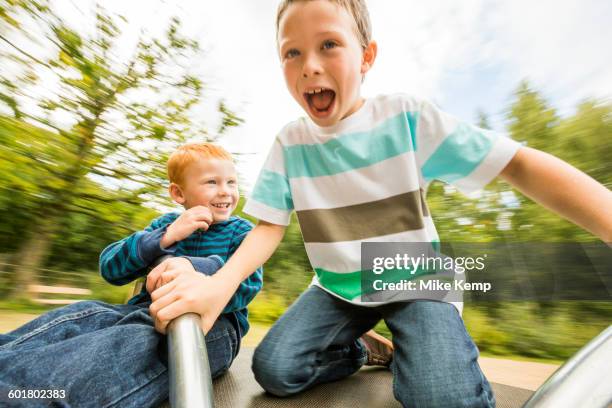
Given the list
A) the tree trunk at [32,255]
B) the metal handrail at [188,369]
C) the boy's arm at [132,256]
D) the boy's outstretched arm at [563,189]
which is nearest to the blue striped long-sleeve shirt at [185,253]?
the boy's arm at [132,256]

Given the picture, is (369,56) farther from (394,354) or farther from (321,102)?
(394,354)

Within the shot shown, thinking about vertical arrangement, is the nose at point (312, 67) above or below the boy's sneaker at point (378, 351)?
above

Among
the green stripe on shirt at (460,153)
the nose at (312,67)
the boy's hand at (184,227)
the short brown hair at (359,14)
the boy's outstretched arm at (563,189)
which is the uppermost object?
the short brown hair at (359,14)

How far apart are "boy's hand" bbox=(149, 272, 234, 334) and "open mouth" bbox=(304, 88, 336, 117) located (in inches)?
14.7

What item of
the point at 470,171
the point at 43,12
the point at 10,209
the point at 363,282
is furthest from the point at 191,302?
the point at 43,12

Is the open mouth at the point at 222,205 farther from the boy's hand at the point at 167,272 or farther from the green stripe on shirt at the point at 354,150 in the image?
the boy's hand at the point at 167,272

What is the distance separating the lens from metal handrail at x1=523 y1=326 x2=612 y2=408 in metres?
0.25

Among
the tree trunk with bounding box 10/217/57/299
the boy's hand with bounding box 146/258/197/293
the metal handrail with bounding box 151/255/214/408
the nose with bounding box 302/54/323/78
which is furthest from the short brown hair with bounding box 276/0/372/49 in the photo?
the tree trunk with bounding box 10/217/57/299

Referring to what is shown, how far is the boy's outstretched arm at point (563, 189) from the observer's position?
0.47 metres

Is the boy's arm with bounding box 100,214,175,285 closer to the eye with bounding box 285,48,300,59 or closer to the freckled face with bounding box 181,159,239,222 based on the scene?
the freckled face with bounding box 181,159,239,222

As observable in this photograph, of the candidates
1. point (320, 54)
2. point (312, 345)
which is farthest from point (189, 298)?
point (320, 54)

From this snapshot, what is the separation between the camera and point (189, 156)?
93 cm

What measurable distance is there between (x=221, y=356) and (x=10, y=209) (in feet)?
3.65

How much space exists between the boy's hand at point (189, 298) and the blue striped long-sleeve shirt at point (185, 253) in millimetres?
94
